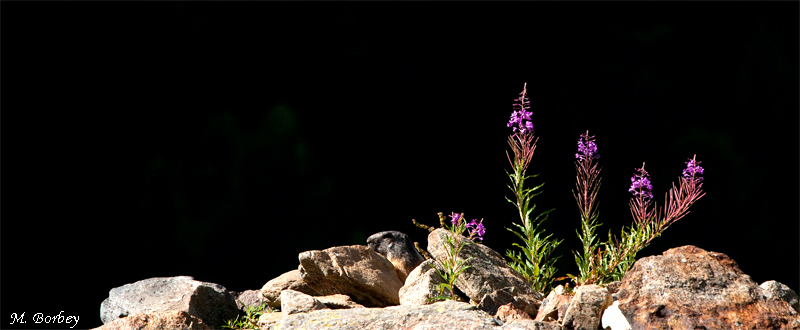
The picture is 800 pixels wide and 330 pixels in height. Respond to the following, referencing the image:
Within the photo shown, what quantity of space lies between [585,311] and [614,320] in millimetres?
119

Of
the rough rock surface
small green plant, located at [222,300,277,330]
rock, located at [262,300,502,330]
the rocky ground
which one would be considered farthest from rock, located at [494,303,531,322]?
small green plant, located at [222,300,277,330]

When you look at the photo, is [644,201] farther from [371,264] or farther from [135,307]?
[135,307]

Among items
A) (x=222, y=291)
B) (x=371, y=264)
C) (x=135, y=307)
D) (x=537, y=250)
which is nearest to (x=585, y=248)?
(x=537, y=250)

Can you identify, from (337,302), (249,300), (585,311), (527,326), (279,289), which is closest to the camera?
(527,326)

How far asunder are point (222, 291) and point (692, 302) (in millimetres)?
2171

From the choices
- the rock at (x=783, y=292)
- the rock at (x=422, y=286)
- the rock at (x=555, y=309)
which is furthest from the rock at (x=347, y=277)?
the rock at (x=783, y=292)

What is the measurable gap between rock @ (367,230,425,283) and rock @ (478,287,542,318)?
36.4 inches

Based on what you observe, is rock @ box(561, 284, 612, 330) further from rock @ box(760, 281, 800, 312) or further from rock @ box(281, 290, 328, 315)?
rock @ box(281, 290, 328, 315)

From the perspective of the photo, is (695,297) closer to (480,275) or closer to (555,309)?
(555,309)

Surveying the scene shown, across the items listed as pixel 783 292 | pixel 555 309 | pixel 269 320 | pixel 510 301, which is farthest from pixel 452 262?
pixel 783 292

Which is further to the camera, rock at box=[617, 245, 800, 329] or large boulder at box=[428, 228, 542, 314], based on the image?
large boulder at box=[428, 228, 542, 314]

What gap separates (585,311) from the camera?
2.82 m

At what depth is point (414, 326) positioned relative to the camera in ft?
9.11

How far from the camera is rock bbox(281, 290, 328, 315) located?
328 centimetres
